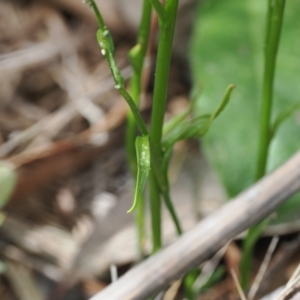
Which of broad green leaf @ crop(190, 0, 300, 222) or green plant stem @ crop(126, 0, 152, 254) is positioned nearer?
green plant stem @ crop(126, 0, 152, 254)

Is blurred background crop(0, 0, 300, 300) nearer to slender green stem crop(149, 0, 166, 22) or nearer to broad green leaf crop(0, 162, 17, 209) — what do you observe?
broad green leaf crop(0, 162, 17, 209)

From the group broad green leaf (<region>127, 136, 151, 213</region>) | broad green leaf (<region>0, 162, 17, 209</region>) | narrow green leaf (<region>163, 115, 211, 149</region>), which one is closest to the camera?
broad green leaf (<region>127, 136, 151, 213</region>)

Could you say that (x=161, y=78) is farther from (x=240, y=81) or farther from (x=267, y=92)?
(x=240, y=81)

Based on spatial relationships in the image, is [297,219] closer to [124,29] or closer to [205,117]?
[205,117]

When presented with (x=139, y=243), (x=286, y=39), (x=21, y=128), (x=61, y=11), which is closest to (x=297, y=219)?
(x=139, y=243)

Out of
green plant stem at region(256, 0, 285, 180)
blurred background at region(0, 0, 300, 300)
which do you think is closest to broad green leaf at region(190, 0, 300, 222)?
blurred background at region(0, 0, 300, 300)

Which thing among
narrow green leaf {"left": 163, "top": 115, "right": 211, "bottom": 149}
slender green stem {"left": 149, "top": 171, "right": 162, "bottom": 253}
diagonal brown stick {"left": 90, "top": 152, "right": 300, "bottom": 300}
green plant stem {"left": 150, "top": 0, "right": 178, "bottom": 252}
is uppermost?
green plant stem {"left": 150, "top": 0, "right": 178, "bottom": 252}
